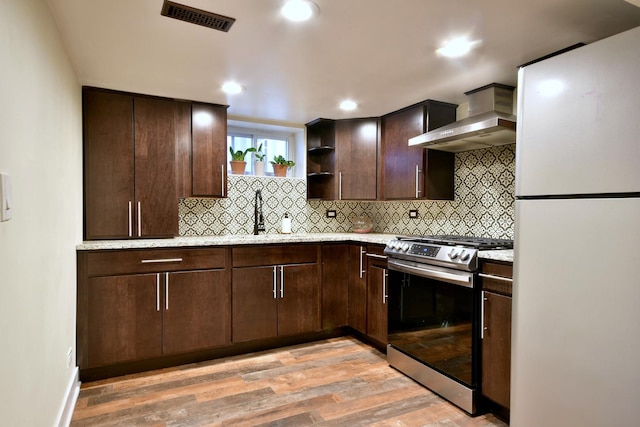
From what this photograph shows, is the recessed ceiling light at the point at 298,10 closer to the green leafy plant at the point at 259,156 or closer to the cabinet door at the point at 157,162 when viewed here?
the cabinet door at the point at 157,162

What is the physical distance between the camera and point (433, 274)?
97.9 inches

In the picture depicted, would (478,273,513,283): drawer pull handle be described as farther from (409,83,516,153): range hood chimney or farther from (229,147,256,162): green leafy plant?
(229,147,256,162): green leafy plant

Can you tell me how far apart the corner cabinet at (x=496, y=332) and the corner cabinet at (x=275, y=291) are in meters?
1.57

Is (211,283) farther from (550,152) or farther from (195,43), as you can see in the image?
(550,152)

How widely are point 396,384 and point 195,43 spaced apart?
2.56 metres

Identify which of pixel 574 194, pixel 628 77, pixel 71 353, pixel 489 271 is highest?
pixel 628 77

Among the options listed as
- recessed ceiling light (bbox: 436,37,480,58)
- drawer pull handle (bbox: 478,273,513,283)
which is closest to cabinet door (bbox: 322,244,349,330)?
drawer pull handle (bbox: 478,273,513,283)

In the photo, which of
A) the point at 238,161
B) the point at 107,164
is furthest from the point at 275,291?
the point at 107,164

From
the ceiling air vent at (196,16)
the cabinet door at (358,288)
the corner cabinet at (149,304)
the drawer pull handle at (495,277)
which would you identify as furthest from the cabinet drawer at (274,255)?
the ceiling air vent at (196,16)

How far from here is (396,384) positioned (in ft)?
8.54

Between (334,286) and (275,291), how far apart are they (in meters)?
0.59

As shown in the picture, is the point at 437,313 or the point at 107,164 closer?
the point at 437,313

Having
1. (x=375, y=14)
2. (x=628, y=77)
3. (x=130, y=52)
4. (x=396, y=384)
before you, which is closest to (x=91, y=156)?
(x=130, y=52)

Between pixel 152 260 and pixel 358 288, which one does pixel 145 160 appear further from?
pixel 358 288
